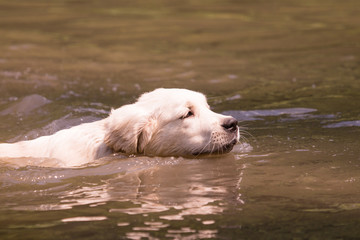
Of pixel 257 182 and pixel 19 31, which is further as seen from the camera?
pixel 19 31

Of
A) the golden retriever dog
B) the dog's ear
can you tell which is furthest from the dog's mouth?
the dog's ear

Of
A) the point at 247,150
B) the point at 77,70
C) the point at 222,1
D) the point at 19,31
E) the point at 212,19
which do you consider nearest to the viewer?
the point at 247,150

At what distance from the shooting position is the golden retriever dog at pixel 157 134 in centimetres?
746

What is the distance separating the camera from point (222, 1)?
2381cm

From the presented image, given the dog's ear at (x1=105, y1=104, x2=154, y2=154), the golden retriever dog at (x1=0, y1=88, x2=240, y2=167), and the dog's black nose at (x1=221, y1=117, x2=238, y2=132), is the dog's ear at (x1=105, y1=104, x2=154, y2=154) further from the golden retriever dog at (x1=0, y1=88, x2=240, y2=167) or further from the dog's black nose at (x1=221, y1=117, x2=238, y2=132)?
the dog's black nose at (x1=221, y1=117, x2=238, y2=132)

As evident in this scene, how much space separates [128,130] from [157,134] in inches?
13.6

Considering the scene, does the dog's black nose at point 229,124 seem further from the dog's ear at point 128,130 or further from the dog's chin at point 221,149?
the dog's ear at point 128,130

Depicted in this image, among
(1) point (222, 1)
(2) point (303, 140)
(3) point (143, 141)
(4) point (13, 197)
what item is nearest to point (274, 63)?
(2) point (303, 140)

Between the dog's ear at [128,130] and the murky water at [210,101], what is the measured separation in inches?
6.9

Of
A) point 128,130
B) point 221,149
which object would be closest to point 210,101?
point 221,149

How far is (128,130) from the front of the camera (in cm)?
743

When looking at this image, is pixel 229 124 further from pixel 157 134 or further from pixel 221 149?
pixel 157 134

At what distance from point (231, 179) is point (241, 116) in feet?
10.8

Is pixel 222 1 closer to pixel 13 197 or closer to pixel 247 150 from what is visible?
pixel 247 150
